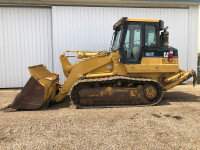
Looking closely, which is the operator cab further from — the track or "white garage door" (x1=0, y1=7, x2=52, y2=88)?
"white garage door" (x1=0, y1=7, x2=52, y2=88)

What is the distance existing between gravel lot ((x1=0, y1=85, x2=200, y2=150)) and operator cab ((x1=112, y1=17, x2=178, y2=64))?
182 cm

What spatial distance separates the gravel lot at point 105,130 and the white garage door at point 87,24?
16.1 feet

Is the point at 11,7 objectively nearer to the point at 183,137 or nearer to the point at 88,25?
the point at 88,25

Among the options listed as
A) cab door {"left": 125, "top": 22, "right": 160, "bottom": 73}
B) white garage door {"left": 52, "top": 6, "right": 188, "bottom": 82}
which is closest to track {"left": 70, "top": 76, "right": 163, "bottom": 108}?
cab door {"left": 125, "top": 22, "right": 160, "bottom": 73}

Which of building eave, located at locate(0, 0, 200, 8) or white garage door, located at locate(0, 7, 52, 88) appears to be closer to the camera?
building eave, located at locate(0, 0, 200, 8)

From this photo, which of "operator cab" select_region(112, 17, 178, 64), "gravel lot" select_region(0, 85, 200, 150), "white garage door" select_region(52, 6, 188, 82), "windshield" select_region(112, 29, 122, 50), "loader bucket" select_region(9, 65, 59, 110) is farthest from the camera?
"white garage door" select_region(52, 6, 188, 82)

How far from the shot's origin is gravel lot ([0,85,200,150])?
308 centimetres

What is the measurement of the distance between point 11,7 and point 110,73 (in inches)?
258


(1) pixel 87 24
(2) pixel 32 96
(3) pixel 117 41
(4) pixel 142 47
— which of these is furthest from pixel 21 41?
(4) pixel 142 47

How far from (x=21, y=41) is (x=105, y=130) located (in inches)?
289

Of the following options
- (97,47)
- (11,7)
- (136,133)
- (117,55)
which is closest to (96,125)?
(136,133)

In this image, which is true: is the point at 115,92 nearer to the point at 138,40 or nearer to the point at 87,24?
the point at 138,40

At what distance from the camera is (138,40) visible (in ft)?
18.6

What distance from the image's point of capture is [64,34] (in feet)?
29.0
